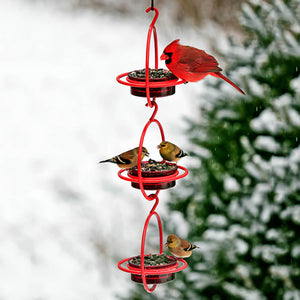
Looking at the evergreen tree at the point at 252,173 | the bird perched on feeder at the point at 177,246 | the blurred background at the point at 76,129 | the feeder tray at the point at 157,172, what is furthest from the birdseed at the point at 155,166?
the blurred background at the point at 76,129

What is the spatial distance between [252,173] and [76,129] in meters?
2.58

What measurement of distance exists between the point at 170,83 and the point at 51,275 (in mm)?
2838

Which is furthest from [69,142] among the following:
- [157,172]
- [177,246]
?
[157,172]

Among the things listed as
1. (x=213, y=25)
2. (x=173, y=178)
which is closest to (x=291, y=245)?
(x=173, y=178)

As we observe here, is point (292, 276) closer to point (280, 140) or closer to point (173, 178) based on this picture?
point (280, 140)

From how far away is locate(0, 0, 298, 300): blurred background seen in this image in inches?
176

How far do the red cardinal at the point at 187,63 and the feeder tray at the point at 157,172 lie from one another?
0.30 metres

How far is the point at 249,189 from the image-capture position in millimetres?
3023

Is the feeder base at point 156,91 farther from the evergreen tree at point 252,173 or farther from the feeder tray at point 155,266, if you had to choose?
the evergreen tree at point 252,173

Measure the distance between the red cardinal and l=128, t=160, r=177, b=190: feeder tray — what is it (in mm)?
297

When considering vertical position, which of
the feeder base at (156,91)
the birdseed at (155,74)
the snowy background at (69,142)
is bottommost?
the snowy background at (69,142)

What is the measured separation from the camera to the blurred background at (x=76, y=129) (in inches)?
176

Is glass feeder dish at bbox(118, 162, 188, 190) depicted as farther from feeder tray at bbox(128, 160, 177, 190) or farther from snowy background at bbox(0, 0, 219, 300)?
snowy background at bbox(0, 0, 219, 300)

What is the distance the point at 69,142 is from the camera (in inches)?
204
